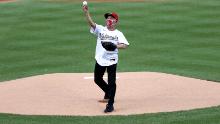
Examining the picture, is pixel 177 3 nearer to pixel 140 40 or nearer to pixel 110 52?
pixel 140 40

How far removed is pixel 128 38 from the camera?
21.8 m

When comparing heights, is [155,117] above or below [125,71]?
above

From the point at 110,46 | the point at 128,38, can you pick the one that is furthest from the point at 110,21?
the point at 128,38

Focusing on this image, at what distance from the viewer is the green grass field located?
16.2m

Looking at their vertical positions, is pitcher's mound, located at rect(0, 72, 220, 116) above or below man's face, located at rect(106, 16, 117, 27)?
below

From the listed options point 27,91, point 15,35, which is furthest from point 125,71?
point 15,35

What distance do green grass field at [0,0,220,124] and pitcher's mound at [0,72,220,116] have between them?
0.78 metres

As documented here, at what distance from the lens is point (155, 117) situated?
10.6 metres

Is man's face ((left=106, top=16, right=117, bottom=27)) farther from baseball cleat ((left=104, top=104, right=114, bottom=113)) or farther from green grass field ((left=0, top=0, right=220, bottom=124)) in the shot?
green grass field ((left=0, top=0, right=220, bottom=124))

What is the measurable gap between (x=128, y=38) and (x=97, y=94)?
8707 mm

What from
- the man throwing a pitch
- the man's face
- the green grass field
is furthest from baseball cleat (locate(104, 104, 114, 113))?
the man's face

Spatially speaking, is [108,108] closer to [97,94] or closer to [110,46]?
[110,46]

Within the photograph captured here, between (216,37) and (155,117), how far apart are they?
38.1 feet

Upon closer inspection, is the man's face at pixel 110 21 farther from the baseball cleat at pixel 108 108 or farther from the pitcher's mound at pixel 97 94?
the pitcher's mound at pixel 97 94
